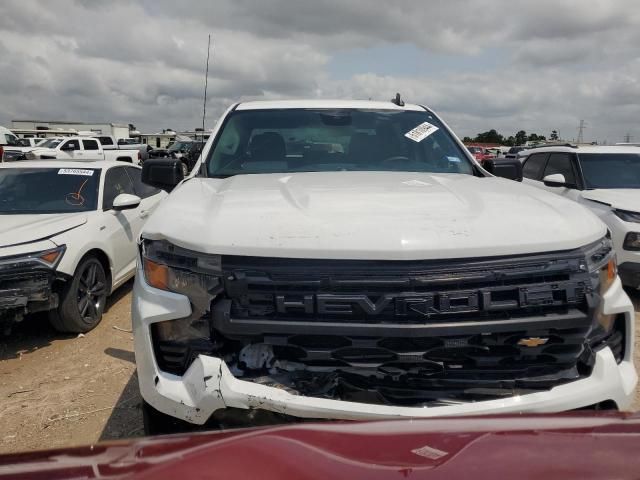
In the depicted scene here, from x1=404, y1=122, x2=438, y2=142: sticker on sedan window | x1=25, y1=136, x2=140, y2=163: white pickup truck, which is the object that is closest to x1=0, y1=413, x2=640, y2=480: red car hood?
x1=404, y1=122, x2=438, y2=142: sticker on sedan window

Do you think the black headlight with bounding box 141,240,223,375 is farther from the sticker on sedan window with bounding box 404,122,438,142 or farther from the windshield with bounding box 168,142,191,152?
the windshield with bounding box 168,142,191,152

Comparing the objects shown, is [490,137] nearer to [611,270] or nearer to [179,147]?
[179,147]

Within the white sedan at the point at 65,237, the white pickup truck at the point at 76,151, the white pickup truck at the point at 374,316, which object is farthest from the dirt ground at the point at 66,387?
the white pickup truck at the point at 76,151

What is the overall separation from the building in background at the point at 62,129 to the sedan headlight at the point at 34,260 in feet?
108

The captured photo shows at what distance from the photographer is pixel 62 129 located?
54.1 metres

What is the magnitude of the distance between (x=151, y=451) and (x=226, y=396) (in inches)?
26.8

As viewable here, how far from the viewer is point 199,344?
200 cm

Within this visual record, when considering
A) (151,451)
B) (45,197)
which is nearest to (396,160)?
(151,451)

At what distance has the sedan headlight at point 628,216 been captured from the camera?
6.05 meters

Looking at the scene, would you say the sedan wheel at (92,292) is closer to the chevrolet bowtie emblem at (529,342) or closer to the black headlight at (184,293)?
the black headlight at (184,293)

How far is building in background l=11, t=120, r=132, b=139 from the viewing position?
44612mm

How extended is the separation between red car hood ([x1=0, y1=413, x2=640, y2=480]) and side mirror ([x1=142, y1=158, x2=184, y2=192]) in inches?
92.6

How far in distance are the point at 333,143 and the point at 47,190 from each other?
376 centimetres

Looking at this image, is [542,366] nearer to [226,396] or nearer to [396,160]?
[226,396]
